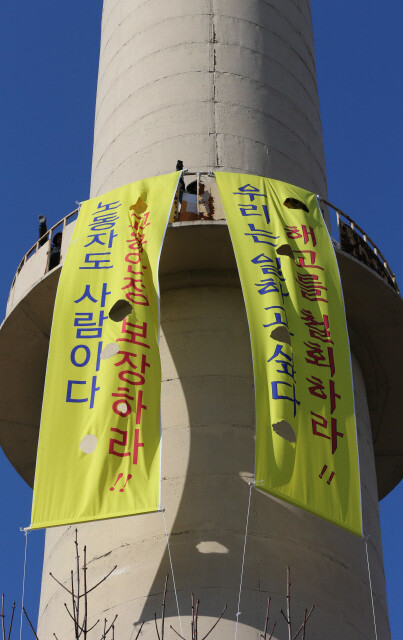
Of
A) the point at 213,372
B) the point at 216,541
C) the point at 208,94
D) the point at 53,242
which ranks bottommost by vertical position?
the point at 216,541

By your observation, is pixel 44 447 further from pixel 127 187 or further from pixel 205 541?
pixel 127 187

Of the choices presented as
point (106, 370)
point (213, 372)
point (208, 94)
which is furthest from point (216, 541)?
point (208, 94)

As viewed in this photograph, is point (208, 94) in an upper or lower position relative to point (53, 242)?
upper

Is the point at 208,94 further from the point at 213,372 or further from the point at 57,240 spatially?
the point at 213,372

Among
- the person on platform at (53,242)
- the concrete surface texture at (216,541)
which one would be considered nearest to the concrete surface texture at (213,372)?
the concrete surface texture at (216,541)

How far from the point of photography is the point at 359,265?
2162 cm

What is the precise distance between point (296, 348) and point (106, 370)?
293 centimetres

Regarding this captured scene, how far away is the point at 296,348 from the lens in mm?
18219

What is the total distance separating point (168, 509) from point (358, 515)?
3.05 m

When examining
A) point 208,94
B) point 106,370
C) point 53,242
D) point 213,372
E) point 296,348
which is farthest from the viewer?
point 208,94

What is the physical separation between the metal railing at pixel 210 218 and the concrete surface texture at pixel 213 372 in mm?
1382

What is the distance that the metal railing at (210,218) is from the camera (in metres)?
20.9

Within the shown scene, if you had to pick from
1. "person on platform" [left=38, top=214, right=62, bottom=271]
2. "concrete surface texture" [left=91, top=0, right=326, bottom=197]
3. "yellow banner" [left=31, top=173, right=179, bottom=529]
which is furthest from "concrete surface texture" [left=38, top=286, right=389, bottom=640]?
"concrete surface texture" [left=91, top=0, right=326, bottom=197]

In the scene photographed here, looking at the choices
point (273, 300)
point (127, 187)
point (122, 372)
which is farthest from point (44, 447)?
point (127, 187)
